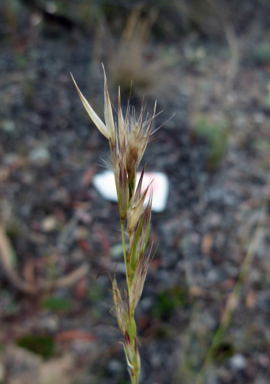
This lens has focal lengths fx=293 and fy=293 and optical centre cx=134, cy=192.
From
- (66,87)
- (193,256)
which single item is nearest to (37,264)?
(193,256)

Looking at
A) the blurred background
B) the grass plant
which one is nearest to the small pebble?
the blurred background

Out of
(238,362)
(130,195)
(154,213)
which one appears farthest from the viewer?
(154,213)

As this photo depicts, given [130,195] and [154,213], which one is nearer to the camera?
[130,195]

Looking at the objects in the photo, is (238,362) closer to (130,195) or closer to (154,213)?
(154,213)

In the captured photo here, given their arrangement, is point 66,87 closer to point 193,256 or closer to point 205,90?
point 205,90

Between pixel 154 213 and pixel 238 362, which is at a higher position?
pixel 154 213

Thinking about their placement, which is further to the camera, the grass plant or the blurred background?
the blurred background

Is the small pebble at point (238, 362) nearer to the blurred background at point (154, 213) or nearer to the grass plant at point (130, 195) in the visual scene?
the blurred background at point (154, 213)

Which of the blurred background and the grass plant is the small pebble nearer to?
the blurred background

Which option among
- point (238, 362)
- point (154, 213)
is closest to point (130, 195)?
point (238, 362)
